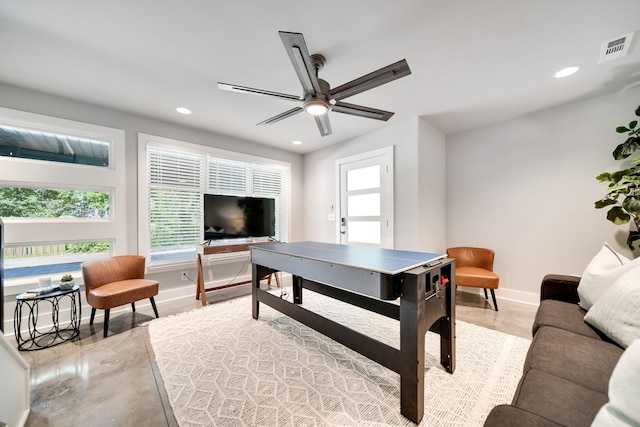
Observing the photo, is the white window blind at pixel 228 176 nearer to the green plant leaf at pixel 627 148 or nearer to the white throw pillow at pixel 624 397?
the white throw pillow at pixel 624 397

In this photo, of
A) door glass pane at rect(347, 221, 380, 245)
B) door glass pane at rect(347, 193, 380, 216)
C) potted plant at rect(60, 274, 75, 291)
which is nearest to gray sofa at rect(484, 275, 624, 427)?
door glass pane at rect(347, 221, 380, 245)

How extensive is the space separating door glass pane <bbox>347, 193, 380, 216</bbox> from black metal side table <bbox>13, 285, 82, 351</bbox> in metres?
3.50

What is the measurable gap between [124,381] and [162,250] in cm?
191

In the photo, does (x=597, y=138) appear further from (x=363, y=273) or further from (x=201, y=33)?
(x=201, y=33)

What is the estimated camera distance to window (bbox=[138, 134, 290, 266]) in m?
3.21

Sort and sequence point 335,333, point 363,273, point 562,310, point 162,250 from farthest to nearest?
1. point 162,250
2. point 335,333
3. point 562,310
4. point 363,273

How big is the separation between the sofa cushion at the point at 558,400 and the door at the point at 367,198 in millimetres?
2541

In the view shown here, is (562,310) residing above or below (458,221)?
below

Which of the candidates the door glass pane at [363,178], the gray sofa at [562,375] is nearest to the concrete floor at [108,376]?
the gray sofa at [562,375]

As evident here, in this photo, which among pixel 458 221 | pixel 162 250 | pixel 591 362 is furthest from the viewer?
pixel 458 221

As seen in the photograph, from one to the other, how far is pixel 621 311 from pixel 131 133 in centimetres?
471

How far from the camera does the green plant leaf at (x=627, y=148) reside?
233 cm

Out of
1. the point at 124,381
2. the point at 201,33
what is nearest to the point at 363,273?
the point at 124,381

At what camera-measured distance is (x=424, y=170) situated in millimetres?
3354
